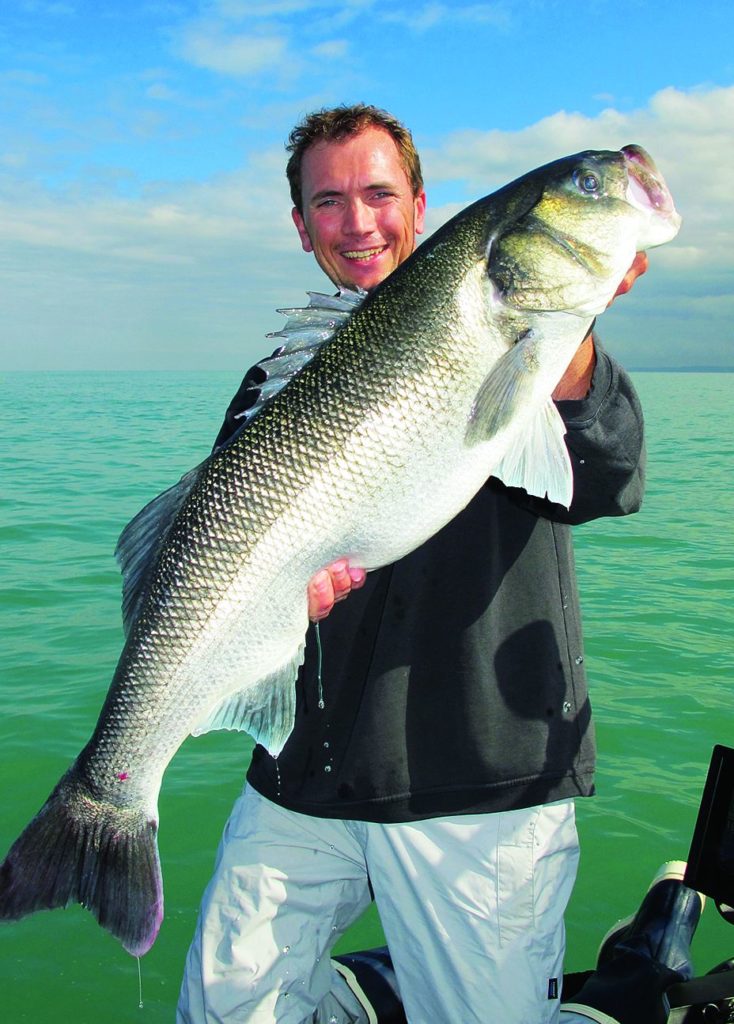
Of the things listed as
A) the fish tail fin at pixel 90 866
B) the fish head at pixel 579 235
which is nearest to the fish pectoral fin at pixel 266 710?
the fish tail fin at pixel 90 866

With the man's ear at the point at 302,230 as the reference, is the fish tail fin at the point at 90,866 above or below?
below

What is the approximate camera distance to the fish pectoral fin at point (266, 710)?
2826 millimetres

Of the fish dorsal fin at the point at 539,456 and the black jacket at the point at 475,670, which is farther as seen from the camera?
the black jacket at the point at 475,670

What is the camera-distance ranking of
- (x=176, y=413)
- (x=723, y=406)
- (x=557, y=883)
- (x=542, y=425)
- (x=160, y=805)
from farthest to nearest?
1. (x=723, y=406)
2. (x=176, y=413)
3. (x=160, y=805)
4. (x=557, y=883)
5. (x=542, y=425)

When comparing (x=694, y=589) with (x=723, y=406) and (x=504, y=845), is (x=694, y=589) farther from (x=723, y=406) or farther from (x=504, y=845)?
(x=723, y=406)

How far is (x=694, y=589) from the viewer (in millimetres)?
10188

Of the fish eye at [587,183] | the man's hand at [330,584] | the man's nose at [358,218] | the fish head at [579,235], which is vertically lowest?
the man's hand at [330,584]

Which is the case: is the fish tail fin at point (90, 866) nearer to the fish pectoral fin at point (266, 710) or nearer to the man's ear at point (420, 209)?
the fish pectoral fin at point (266, 710)

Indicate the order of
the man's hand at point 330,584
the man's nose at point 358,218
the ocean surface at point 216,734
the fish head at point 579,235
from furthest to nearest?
the ocean surface at point 216,734
the man's nose at point 358,218
the man's hand at point 330,584
the fish head at point 579,235

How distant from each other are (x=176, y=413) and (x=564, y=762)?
36468 mm

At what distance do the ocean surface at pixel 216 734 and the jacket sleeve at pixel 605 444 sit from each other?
8.87 feet

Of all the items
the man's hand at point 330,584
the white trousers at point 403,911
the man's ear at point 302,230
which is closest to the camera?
the man's hand at point 330,584

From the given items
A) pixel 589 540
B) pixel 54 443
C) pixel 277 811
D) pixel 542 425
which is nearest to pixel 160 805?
pixel 277 811

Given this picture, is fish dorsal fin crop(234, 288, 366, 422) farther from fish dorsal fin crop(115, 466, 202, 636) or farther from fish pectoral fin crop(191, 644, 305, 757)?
fish pectoral fin crop(191, 644, 305, 757)
